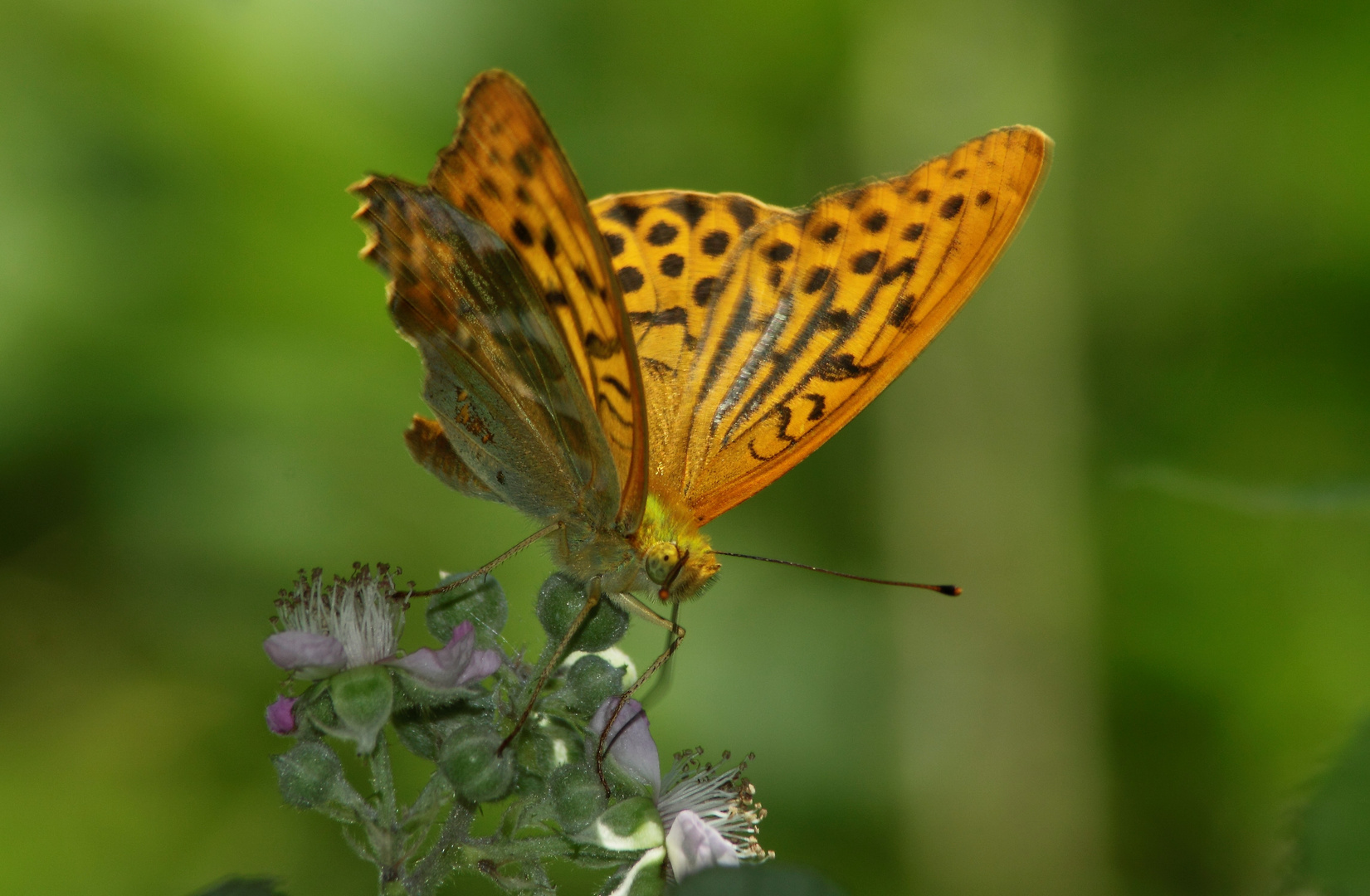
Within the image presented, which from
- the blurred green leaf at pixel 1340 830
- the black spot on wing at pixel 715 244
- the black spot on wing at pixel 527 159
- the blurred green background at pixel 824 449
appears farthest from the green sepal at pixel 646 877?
the blurred green background at pixel 824 449

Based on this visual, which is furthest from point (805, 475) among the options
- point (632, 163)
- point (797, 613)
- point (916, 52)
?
point (916, 52)

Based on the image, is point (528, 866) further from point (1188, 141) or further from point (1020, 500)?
point (1188, 141)

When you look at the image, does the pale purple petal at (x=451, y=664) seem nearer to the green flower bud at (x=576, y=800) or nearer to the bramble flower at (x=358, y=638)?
the bramble flower at (x=358, y=638)

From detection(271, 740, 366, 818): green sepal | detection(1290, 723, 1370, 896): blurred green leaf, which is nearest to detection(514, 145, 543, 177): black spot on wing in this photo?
detection(271, 740, 366, 818): green sepal

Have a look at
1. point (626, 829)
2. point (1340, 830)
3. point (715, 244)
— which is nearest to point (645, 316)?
point (715, 244)

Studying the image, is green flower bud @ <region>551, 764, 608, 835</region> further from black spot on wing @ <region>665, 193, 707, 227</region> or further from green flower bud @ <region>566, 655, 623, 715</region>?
black spot on wing @ <region>665, 193, 707, 227</region>

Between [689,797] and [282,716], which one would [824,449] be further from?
[282,716]
